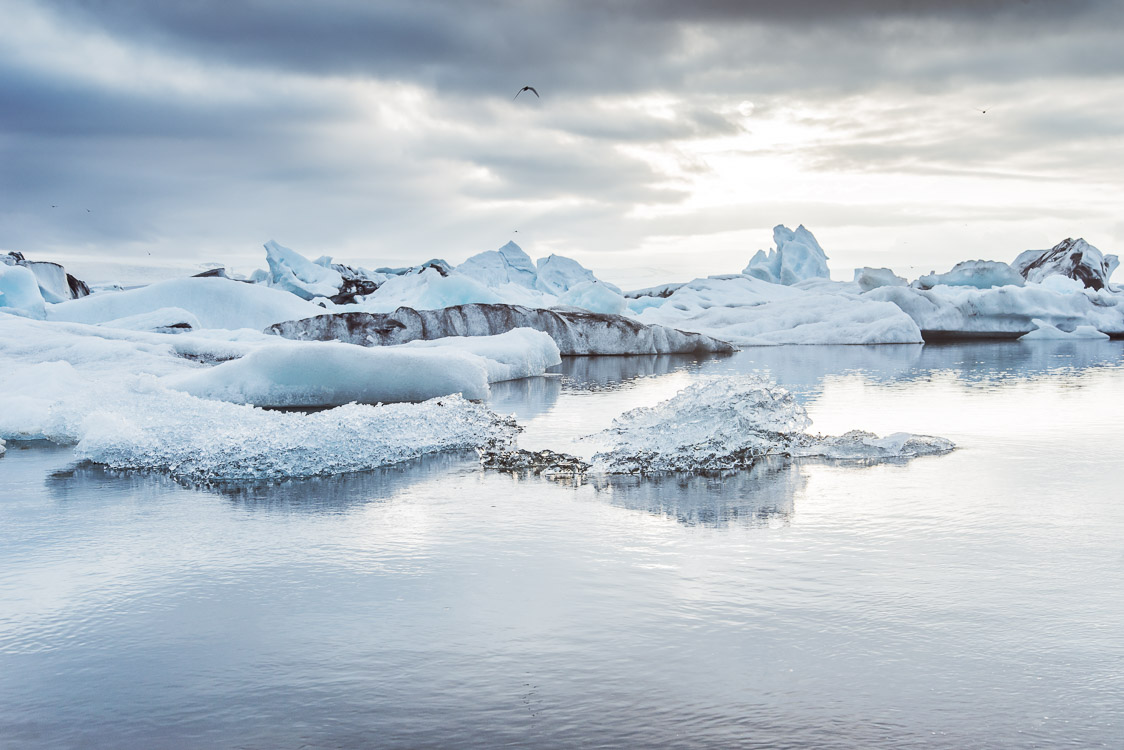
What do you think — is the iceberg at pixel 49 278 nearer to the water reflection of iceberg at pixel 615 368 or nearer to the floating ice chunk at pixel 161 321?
the floating ice chunk at pixel 161 321

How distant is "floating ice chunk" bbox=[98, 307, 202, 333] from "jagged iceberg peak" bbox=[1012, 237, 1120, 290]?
99.5 ft

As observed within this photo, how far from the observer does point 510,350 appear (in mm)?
14062

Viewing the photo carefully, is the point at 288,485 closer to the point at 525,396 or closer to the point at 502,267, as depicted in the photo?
the point at 525,396

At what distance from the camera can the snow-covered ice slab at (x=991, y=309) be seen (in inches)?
1008

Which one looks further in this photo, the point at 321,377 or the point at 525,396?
the point at 525,396

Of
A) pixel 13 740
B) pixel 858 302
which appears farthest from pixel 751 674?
pixel 858 302

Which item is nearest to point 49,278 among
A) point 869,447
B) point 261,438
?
point 261,438

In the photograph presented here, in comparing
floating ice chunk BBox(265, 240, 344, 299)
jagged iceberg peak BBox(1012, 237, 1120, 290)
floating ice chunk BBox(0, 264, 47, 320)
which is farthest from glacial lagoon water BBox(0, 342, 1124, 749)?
jagged iceberg peak BBox(1012, 237, 1120, 290)

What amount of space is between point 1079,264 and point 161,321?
108 feet

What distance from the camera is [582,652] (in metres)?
2.66

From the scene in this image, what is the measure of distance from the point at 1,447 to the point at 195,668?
5172mm

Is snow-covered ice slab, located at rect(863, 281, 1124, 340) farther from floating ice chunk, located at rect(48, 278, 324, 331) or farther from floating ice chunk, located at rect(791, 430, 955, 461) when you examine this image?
floating ice chunk, located at rect(791, 430, 955, 461)

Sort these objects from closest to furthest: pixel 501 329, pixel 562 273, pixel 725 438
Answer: pixel 725 438, pixel 501 329, pixel 562 273

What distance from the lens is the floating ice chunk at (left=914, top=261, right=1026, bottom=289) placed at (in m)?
29.9
